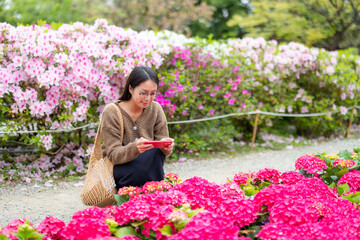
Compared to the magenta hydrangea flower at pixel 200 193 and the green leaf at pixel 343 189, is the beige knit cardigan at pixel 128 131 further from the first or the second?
the green leaf at pixel 343 189

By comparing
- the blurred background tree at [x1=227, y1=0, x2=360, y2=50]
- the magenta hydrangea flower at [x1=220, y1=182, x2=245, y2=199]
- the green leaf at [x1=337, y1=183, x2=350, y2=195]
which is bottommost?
the green leaf at [x1=337, y1=183, x2=350, y2=195]

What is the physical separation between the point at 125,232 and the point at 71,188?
2.52 meters

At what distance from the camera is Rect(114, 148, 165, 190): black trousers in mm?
2867

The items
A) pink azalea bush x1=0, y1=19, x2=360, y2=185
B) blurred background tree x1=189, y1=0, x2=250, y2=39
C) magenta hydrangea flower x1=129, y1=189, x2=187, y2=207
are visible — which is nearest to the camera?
magenta hydrangea flower x1=129, y1=189, x2=187, y2=207

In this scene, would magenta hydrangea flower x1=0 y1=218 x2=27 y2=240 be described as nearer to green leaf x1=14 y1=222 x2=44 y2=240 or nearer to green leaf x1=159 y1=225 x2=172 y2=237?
green leaf x1=14 y1=222 x2=44 y2=240

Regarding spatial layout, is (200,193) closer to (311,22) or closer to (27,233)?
(27,233)

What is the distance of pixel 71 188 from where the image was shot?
421 centimetres

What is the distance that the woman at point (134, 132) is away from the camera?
282cm

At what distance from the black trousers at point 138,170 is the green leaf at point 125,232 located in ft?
3.25

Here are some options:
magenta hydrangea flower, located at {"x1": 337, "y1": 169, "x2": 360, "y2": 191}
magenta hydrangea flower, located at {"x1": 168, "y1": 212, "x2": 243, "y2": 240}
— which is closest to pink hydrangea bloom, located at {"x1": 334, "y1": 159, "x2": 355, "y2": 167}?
magenta hydrangea flower, located at {"x1": 337, "y1": 169, "x2": 360, "y2": 191}

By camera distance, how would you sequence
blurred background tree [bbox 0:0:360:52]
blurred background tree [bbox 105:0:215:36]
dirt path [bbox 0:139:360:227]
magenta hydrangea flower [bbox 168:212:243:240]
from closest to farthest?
magenta hydrangea flower [bbox 168:212:243:240] < dirt path [bbox 0:139:360:227] < blurred background tree [bbox 0:0:360:52] < blurred background tree [bbox 105:0:215:36]

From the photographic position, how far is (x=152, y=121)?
3.04m

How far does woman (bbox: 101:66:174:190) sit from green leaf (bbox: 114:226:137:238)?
2.78 feet

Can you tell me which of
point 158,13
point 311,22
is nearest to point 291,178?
point 311,22
